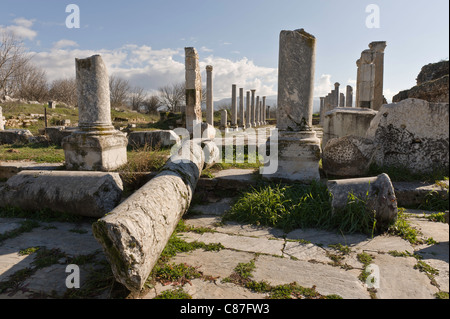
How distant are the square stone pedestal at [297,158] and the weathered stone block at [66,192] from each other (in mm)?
2432

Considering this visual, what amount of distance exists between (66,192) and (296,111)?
374cm

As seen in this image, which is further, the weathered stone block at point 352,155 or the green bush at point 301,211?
the weathered stone block at point 352,155

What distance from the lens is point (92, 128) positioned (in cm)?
540

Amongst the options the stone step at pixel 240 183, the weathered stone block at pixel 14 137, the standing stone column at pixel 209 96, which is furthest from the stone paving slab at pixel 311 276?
the standing stone column at pixel 209 96

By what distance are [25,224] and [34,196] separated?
52 cm

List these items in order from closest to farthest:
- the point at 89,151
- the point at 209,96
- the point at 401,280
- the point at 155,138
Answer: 1. the point at 401,280
2. the point at 89,151
3. the point at 155,138
4. the point at 209,96

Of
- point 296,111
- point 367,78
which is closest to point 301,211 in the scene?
point 296,111

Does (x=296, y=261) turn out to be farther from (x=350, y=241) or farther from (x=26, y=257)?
(x=26, y=257)

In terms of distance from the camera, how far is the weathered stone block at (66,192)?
3.77 metres

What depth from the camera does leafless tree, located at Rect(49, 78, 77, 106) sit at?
3425cm

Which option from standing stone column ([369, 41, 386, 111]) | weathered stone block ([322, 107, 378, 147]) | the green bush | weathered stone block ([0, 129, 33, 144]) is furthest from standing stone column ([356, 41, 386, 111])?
weathered stone block ([0, 129, 33, 144])

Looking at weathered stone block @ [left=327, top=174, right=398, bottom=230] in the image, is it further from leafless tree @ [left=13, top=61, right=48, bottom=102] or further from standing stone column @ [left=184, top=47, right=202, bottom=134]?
leafless tree @ [left=13, top=61, right=48, bottom=102]

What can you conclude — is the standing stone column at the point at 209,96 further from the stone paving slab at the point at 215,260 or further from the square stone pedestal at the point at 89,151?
the stone paving slab at the point at 215,260

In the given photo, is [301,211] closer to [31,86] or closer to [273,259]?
[273,259]
